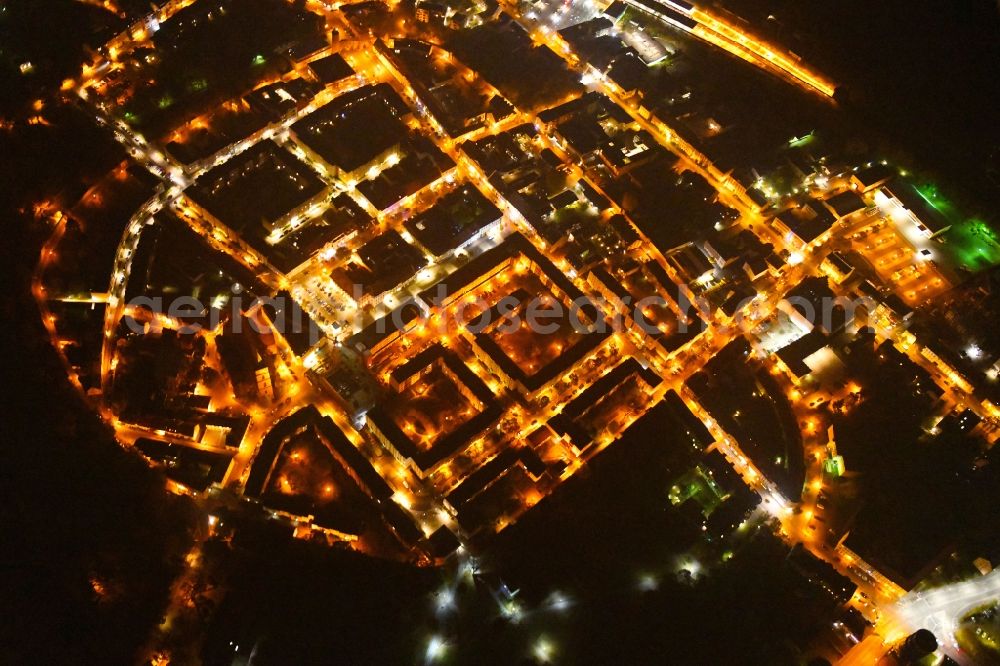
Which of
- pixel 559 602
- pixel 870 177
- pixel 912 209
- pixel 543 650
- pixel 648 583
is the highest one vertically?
pixel 870 177

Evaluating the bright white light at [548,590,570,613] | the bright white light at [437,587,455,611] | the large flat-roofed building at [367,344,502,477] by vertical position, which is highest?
the large flat-roofed building at [367,344,502,477]

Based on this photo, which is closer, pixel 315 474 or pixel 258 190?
pixel 315 474

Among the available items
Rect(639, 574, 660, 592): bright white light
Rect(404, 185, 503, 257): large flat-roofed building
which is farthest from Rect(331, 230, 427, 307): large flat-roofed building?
Rect(639, 574, 660, 592): bright white light

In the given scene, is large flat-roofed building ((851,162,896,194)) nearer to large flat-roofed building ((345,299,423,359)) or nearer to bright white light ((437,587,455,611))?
large flat-roofed building ((345,299,423,359))

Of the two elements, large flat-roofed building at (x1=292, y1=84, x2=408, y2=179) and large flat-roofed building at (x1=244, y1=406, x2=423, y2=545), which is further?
large flat-roofed building at (x1=292, y1=84, x2=408, y2=179)

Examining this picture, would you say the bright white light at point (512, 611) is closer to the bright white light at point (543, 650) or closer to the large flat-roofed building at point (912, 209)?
the bright white light at point (543, 650)

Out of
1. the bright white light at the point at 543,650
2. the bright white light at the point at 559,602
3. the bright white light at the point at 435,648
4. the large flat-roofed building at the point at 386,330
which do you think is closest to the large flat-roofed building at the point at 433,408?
the large flat-roofed building at the point at 386,330

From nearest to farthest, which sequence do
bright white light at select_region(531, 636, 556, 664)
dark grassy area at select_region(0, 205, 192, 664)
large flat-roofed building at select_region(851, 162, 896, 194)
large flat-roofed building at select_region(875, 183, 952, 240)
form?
dark grassy area at select_region(0, 205, 192, 664)
bright white light at select_region(531, 636, 556, 664)
large flat-roofed building at select_region(875, 183, 952, 240)
large flat-roofed building at select_region(851, 162, 896, 194)

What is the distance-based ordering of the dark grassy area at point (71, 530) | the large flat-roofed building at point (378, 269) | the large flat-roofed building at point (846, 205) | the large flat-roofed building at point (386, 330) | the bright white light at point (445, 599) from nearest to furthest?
the dark grassy area at point (71, 530) < the bright white light at point (445, 599) < the large flat-roofed building at point (386, 330) < the large flat-roofed building at point (378, 269) < the large flat-roofed building at point (846, 205)

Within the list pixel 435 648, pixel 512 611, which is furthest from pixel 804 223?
pixel 435 648

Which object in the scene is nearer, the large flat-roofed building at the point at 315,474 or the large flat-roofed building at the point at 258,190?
the large flat-roofed building at the point at 315,474

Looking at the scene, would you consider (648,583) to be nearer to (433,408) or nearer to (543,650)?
(543,650)

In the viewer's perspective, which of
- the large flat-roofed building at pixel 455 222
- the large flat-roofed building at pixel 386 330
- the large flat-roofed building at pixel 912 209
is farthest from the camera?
the large flat-roofed building at pixel 912 209
